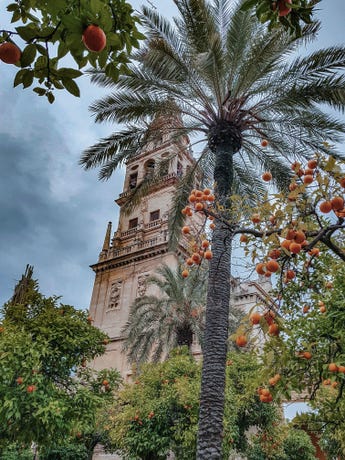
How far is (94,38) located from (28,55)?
311 millimetres

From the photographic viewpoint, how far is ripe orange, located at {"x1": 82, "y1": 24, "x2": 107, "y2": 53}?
59.4 inches

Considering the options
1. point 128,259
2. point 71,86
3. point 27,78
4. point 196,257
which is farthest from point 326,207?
point 128,259

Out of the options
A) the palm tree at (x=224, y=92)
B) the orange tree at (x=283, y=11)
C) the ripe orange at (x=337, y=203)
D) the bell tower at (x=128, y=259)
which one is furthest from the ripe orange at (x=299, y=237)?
the bell tower at (x=128, y=259)

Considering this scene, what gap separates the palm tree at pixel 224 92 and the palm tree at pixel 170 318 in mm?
7545

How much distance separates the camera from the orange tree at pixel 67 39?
5.02ft

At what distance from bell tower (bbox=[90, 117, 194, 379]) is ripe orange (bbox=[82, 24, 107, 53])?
23.4 m

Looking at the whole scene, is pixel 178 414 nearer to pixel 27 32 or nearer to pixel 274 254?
pixel 274 254

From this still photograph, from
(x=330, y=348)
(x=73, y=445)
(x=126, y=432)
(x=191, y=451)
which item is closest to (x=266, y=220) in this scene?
(x=330, y=348)

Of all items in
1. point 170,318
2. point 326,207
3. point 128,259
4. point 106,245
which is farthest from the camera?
point 106,245

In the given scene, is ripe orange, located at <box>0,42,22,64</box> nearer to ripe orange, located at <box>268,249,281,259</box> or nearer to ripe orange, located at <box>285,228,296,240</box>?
ripe orange, located at <box>285,228,296,240</box>

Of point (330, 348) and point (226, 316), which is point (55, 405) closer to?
point (226, 316)

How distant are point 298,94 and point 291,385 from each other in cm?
636

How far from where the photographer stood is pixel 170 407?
12.0m

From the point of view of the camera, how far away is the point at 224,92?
346 inches
